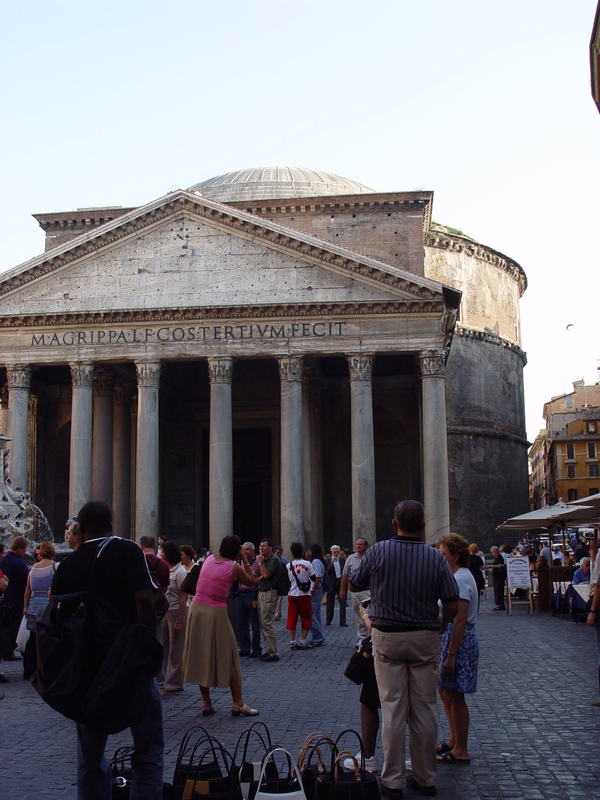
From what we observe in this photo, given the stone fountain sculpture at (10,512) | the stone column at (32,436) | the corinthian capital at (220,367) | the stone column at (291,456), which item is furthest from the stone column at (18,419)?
the stone fountain sculpture at (10,512)

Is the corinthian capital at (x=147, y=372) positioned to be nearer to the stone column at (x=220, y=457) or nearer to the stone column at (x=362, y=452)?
the stone column at (x=220, y=457)

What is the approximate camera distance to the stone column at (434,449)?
2342 centimetres

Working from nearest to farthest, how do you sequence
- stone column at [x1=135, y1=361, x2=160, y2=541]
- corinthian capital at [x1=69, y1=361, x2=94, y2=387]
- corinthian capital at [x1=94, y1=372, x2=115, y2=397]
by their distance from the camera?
stone column at [x1=135, y1=361, x2=160, y2=541] → corinthian capital at [x1=69, y1=361, x2=94, y2=387] → corinthian capital at [x1=94, y1=372, x2=115, y2=397]

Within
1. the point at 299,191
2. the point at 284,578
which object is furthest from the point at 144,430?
the point at 299,191

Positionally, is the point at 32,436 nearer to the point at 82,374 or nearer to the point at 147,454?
the point at 82,374

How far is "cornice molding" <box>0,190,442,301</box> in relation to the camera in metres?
23.9

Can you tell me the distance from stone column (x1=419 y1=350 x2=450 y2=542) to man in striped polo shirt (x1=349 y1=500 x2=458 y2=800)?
59.7 ft

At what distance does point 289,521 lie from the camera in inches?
930

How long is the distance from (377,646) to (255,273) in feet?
66.1

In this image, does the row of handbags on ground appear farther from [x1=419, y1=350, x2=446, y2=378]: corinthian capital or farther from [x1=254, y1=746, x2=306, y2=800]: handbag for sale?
[x1=419, y1=350, x2=446, y2=378]: corinthian capital

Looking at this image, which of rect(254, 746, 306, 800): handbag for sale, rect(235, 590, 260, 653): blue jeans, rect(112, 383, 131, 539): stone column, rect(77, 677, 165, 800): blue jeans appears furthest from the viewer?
rect(112, 383, 131, 539): stone column

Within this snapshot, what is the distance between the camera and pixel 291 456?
23.9m

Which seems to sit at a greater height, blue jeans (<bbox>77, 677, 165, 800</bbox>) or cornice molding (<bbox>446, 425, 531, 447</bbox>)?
cornice molding (<bbox>446, 425, 531, 447</bbox>)

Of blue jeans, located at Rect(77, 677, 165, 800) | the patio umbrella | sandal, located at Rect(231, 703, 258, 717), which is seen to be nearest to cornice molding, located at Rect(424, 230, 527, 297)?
the patio umbrella
